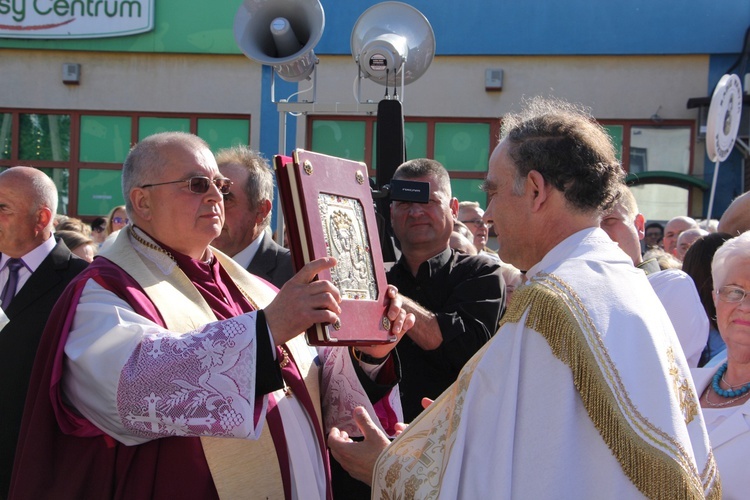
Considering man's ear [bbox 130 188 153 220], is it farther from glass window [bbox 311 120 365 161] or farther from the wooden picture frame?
glass window [bbox 311 120 365 161]

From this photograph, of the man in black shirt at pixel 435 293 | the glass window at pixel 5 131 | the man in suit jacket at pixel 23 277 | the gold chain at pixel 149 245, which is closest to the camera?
the gold chain at pixel 149 245

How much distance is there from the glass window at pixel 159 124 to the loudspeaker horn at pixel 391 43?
23.3 ft

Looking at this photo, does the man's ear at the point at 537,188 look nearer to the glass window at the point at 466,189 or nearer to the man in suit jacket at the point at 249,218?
the man in suit jacket at the point at 249,218

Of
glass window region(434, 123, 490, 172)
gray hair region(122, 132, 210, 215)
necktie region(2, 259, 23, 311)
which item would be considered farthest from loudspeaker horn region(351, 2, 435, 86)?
glass window region(434, 123, 490, 172)

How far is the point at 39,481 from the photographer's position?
101 inches

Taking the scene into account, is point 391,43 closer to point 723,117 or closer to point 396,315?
point 396,315

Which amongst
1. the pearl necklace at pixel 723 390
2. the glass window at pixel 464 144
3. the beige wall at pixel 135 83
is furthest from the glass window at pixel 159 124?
the pearl necklace at pixel 723 390

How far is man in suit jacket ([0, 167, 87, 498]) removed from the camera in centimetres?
362

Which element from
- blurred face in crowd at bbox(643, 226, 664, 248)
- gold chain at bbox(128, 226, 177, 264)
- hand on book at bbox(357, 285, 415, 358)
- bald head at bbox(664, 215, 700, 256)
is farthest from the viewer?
blurred face in crowd at bbox(643, 226, 664, 248)

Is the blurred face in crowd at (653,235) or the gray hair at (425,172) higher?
the gray hair at (425,172)

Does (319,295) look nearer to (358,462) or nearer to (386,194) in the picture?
(358,462)

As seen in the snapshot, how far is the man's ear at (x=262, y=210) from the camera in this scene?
4613 millimetres

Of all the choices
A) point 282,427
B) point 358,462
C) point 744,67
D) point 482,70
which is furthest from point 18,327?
point 744,67

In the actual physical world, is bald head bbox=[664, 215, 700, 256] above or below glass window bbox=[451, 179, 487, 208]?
below
